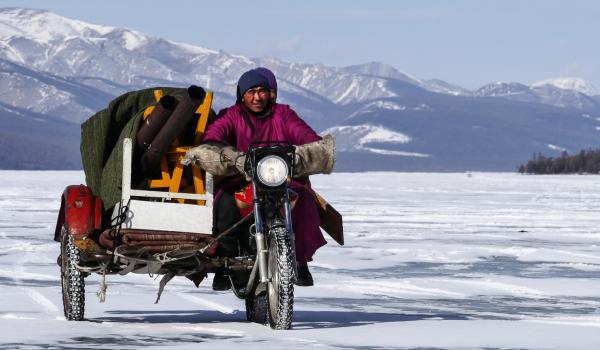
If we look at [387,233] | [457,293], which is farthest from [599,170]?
[457,293]

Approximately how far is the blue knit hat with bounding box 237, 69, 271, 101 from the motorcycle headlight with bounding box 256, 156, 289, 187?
78 cm

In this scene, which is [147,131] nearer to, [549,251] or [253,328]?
[253,328]

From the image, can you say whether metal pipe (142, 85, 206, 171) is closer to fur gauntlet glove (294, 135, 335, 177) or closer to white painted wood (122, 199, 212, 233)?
white painted wood (122, 199, 212, 233)

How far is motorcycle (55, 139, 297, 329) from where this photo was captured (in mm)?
8211

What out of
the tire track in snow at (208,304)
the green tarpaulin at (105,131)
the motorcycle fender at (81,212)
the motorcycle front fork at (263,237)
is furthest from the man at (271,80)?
the tire track in snow at (208,304)

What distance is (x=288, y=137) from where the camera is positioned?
349 inches

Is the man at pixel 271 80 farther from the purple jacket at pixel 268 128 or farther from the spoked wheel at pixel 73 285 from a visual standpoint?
the spoked wheel at pixel 73 285

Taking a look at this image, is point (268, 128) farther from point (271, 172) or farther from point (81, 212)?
point (81, 212)

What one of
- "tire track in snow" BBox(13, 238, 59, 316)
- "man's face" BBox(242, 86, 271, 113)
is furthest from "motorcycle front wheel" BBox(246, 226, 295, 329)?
"tire track in snow" BBox(13, 238, 59, 316)

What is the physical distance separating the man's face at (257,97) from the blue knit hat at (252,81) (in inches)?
1.3

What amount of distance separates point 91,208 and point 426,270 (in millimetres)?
6934

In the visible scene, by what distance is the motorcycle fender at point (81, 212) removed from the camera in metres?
9.12

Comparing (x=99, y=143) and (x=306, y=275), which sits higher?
(x=99, y=143)

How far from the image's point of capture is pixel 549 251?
18922mm
